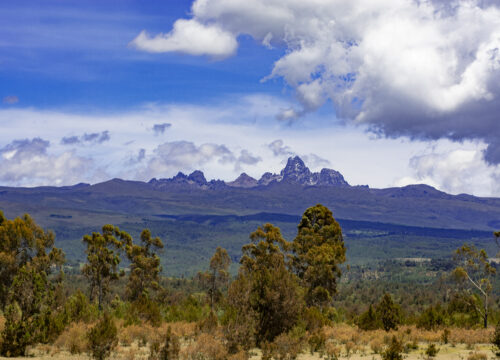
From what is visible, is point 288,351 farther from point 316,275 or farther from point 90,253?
point 90,253

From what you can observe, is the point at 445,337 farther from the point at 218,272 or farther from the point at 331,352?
the point at 218,272

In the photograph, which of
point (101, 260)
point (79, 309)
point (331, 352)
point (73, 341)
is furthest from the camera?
point (101, 260)

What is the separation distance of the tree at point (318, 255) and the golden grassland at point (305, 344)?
1023cm

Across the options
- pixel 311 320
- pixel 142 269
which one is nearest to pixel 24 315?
pixel 311 320

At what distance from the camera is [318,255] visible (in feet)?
142

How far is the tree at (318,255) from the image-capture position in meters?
43.4

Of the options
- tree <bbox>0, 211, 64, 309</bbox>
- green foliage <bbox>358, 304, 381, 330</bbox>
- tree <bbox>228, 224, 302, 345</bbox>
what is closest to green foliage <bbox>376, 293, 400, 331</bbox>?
green foliage <bbox>358, 304, 381, 330</bbox>

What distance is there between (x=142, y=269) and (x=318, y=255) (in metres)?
16.7

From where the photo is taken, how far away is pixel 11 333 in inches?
877

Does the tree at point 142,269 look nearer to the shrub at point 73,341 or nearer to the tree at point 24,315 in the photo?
the shrub at point 73,341

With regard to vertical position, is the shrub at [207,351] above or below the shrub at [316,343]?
above

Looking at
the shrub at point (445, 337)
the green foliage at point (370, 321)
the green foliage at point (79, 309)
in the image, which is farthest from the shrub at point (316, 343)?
the green foliage at point (79, 309)

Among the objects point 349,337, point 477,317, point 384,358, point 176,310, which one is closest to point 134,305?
point 176,310

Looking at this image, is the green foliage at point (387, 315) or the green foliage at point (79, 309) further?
the green foliage at point (387, 315)
